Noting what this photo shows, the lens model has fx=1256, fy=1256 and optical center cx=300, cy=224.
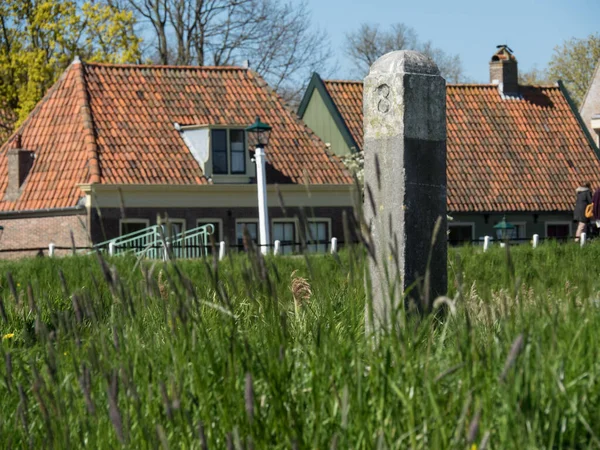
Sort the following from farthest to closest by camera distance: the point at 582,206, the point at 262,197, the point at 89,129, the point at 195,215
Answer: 1. the point at 195,215
2. the point at 89,129
3. the point at 262,197
4. the point at 582,206

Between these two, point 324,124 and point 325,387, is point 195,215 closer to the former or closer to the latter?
point 324,124

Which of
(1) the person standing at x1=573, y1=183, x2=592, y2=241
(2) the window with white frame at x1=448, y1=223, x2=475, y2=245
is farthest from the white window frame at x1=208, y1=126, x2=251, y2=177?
(1) the person standing at x1=573, y1=183, x2=592, y2=241

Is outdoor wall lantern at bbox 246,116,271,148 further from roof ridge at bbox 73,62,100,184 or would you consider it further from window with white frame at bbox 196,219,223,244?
roof ridge at bbox 73,62,100,184

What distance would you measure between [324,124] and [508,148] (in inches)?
221

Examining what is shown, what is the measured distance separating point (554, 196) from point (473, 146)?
284cm

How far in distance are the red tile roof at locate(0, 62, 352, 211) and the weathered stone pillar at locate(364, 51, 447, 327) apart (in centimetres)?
2231

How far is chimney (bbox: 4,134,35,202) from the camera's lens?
31.2m

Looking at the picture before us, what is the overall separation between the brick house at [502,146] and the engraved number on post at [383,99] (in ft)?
93.1

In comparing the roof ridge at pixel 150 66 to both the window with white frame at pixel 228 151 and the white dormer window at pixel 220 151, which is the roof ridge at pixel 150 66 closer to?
the white dormer window at pixel 220 151

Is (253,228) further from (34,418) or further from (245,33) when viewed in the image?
(34,418)

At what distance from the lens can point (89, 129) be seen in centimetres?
3025

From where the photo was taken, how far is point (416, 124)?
7.09 meters

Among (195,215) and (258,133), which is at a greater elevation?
(258,133)

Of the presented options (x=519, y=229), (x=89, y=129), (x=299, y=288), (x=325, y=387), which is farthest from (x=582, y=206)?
(x=325, y=387)
